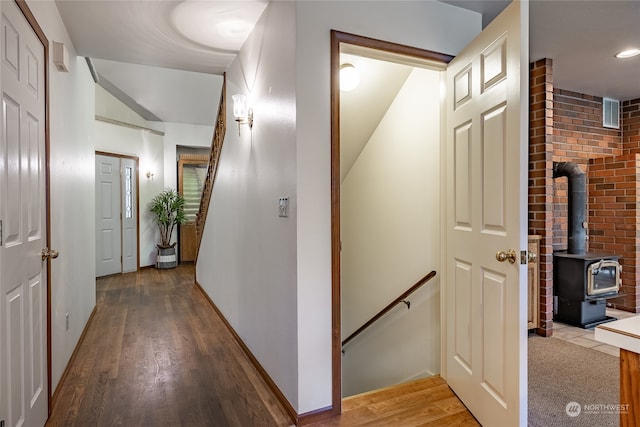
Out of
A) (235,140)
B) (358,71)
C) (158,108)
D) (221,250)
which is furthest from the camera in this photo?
(158,108)

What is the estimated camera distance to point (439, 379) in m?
2.39

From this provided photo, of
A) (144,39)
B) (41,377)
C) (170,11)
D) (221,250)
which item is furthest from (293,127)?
(221,250)

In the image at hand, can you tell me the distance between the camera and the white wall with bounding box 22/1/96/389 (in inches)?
87.0

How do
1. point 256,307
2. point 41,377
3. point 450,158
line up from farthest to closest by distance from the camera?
point 256,307, point 450,158, point 41,377

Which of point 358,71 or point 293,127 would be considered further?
point 358,71

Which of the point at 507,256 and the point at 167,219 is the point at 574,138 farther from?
the point at 167,219

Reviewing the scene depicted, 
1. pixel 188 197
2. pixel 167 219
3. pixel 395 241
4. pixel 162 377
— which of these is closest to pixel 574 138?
pixel 395 241

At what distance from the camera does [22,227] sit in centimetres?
165

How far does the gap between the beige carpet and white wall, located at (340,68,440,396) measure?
69 centimetres

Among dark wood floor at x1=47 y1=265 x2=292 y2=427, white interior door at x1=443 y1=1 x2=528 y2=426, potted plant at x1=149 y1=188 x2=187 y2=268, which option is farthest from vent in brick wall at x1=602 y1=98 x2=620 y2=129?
potted plant at x1=149 y1=188 x2=187 y2=268

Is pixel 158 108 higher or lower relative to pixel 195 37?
higher

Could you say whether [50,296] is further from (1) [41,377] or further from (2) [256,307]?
(2) [256,307]

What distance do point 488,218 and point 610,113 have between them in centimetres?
405

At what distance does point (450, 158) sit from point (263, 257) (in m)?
1.38
